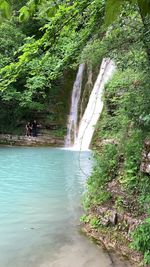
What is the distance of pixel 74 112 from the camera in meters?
18.5

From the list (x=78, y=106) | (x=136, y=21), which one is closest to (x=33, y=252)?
(x=136, y=21)

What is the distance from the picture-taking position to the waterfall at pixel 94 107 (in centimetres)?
1644

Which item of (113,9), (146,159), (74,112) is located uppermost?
(74,112)

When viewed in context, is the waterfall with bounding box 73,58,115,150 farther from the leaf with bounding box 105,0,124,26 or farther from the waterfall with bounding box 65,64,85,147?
the leaf with bounding box 105,0,124,26

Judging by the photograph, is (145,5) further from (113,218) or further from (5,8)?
(113,218)

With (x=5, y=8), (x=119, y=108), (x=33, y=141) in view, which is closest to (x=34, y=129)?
(x=33, y=141)

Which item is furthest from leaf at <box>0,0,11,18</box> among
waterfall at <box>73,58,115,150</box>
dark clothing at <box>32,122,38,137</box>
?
dark clothing at <box>32,122,38,137</box>

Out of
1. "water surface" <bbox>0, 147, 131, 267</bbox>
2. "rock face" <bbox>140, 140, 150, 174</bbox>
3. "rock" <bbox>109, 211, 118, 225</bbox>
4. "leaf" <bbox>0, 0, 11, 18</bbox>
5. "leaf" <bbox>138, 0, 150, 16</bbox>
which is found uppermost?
"leaf" <bbox>0, 0, 11, 18</bbox>

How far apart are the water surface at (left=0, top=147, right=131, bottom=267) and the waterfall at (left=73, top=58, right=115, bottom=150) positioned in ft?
16.8

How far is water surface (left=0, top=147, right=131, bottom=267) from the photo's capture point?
14.1ft

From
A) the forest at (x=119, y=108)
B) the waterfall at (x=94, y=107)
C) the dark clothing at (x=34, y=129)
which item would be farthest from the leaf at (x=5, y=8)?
the dark clothing at (x=34, y=129)

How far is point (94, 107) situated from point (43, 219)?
11500 millimetres

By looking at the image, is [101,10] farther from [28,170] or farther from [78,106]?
[78,106]

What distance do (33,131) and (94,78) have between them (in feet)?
13.6
